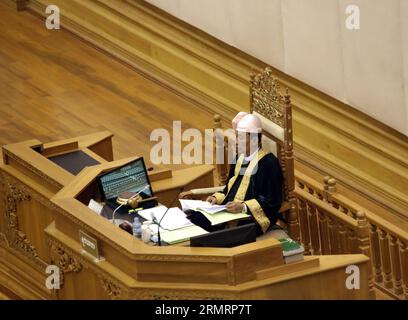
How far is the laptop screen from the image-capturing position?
7.15 meters

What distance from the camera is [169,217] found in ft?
22.6

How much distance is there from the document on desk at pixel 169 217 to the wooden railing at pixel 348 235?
36.5 inches

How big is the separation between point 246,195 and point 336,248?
0.62m

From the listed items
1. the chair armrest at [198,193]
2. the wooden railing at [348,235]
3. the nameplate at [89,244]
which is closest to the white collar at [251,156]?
the chair armrest at [198,193]

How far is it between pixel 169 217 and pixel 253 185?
577mm

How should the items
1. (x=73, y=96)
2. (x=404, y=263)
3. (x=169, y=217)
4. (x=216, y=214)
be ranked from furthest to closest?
(x=73, y=96) → (x=404, y=263) → (x=216, y=214) → (x=169, y=217)

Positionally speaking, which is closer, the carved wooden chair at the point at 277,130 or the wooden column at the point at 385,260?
the carved wooden chair at the point at 277,130

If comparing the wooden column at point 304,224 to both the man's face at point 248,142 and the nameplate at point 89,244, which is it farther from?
the nameplate at point 89,244

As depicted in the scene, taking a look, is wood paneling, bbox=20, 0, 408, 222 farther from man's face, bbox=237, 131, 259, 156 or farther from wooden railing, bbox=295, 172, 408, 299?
man's face, bbox=237, 131, 259, 156

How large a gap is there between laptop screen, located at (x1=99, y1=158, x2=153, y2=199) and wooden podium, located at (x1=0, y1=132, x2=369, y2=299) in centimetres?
9

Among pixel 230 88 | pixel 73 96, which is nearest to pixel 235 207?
pixel 230 88

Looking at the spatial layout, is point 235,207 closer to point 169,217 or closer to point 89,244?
point 169,217

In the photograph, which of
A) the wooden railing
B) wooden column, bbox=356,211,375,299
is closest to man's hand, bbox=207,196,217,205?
the wooden railing

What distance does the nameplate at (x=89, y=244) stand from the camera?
6555 mm
